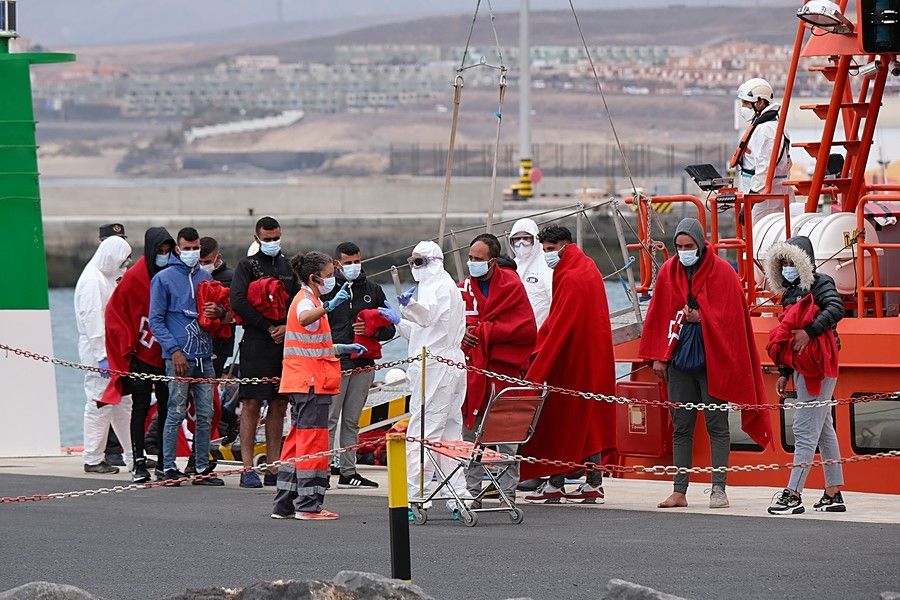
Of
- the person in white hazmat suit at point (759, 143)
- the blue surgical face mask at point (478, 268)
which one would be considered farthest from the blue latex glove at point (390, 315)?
the person in white hazmat suit at point (759, 143)

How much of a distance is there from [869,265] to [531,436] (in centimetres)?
353

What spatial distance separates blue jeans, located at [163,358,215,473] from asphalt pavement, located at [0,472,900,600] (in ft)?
3.45

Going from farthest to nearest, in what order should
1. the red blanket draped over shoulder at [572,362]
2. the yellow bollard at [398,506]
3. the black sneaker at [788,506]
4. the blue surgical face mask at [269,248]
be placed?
the blue surgical face mask at [269,248]
the red blanket draped over shoulder at [572,362]
the black sneaker at [788,506]
the yellow bollard at [398,506]

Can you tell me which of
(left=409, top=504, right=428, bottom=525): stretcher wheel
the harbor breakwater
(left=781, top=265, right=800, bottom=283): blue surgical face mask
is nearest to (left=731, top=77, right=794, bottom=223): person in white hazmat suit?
(left=781, top=265, right=800, bottom=283): blue surgical face mask

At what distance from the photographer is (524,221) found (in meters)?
13.8

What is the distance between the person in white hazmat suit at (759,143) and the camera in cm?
1516

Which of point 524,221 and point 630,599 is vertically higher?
point 524,221

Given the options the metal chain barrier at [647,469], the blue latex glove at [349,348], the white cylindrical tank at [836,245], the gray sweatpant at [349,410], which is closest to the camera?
the metal chain barrier at [647,469]

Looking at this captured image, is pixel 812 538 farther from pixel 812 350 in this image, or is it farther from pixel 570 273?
pixel 570 273

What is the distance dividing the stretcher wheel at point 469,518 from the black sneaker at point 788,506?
2.03 meters

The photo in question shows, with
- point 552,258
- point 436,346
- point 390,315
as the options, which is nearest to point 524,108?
point 552,258

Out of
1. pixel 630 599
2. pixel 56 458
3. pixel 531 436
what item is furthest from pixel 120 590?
pixel 56 458

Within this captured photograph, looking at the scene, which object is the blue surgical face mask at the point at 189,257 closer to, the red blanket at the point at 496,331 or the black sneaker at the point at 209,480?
the black sneaker at the point at 209,480

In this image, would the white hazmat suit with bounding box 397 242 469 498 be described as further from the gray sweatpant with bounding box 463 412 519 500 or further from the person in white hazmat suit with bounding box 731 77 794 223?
the person in white hazmat suit with bounding box 731 77 794 223
